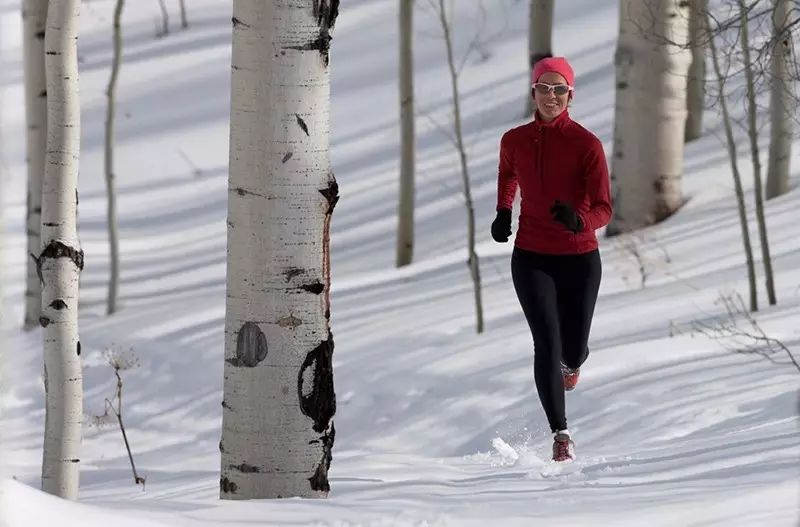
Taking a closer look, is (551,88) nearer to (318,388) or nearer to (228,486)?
(318,388)

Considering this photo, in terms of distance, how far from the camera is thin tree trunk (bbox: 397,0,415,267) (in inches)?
551

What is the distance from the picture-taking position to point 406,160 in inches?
552

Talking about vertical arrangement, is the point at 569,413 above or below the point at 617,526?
above

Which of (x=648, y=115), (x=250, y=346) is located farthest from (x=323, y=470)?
(x=648, y=115)

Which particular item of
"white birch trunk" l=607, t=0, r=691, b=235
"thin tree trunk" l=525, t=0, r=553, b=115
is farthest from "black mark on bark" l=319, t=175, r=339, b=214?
"thin tree trunk" l=525, t=0, r=553, b=115

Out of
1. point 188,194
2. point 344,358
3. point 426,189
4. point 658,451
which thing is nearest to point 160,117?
point 188,194

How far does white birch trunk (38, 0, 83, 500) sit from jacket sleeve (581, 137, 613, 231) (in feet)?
7.66

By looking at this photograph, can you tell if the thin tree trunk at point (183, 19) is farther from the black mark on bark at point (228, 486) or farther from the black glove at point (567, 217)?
the black mark on bark at point (228, 486)

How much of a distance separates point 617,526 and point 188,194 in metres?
16.5

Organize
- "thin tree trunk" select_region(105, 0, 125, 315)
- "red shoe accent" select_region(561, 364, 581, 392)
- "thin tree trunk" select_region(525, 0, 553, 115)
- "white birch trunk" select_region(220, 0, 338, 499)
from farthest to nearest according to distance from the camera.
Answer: "thin tree trunk" select_region(525, 0, 553, 115) → "thin tree trunk" select_region(105, 0, 125, 315) → "red shoe accent" select_region(561, 364, 581, 392) → "white birch trunk" select_region(220, 0, 338, 499)

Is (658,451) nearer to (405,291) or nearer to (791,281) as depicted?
(791,281)

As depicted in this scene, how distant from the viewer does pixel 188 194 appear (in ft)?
65.8

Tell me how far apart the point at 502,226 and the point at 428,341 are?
5.40 m

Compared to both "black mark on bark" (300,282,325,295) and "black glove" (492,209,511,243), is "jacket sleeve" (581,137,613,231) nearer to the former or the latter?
"black glove" (492,209,511,243)
